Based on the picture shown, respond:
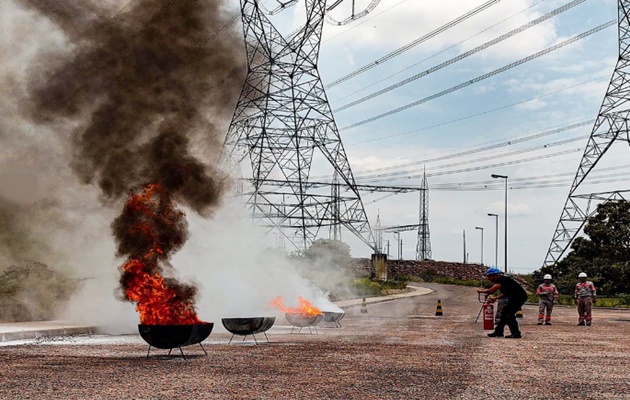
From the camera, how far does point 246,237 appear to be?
976 inches

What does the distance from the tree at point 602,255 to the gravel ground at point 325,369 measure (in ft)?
101

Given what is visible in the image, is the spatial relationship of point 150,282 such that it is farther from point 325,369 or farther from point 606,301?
point 606,301

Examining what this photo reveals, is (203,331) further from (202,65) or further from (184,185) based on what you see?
(202,65)

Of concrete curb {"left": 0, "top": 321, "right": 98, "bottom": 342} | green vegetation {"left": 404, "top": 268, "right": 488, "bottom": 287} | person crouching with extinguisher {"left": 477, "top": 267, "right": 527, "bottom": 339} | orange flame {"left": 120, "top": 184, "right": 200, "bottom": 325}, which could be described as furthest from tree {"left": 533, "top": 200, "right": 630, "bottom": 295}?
orange flame {"left": 120, "top": 184, "right": 200, "bottom": 325}

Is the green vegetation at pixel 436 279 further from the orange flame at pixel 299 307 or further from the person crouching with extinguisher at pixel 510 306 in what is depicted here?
the orange flame at pixel 299 307

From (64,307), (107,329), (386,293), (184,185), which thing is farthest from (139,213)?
(386,293)

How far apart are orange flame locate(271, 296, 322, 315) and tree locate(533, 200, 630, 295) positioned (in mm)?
32178

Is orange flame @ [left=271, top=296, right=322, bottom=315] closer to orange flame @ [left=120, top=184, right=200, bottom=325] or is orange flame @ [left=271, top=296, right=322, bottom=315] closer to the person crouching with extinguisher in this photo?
the person crouching with extinguisher

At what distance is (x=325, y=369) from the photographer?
1085 cm

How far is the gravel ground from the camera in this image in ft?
28.6

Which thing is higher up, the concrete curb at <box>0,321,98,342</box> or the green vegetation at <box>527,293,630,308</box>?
the green vegetation at <box>527,293,630,308</box>

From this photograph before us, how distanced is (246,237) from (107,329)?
677 cm

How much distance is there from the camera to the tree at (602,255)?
153 feet

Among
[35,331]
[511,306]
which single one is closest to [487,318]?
[511,306]
